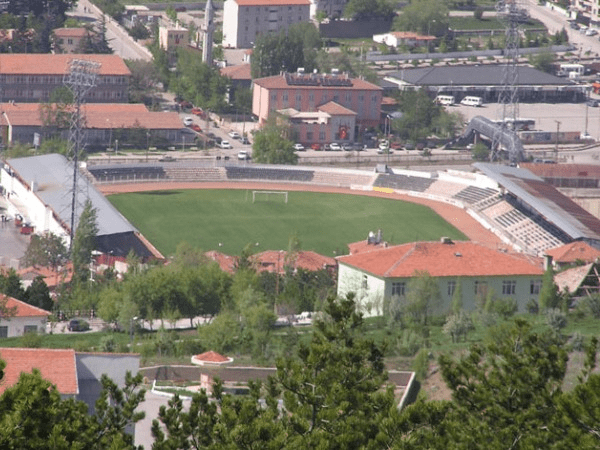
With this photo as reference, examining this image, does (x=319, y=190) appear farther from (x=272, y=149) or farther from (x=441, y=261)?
(x=441, y=261)

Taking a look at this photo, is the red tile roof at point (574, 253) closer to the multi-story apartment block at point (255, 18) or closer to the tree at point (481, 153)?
the tree at point (481, 153)

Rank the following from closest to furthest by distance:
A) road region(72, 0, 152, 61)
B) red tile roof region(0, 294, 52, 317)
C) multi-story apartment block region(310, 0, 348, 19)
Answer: red tile roof region(0, 294, 52, 317)
road region(72, 0, 152, 61)
multi-story apartment block region(310, 0, 348, 19)

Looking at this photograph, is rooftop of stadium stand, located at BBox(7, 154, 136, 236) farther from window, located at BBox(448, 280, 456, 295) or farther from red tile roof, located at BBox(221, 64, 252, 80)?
red tile roof, located at BBox(221, 64, 252, 80)

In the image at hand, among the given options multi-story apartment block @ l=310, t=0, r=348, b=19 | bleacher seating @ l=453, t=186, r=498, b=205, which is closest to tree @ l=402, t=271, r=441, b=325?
bleacher seating @ l=453, t=186, r=498, b=205

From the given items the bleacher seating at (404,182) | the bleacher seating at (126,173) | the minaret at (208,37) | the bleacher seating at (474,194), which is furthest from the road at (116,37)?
the bleacher seating at (474,194)

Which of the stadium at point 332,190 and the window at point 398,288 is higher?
the window at point 398,288

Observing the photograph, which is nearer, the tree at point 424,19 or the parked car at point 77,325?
the parked car at point 77,325
